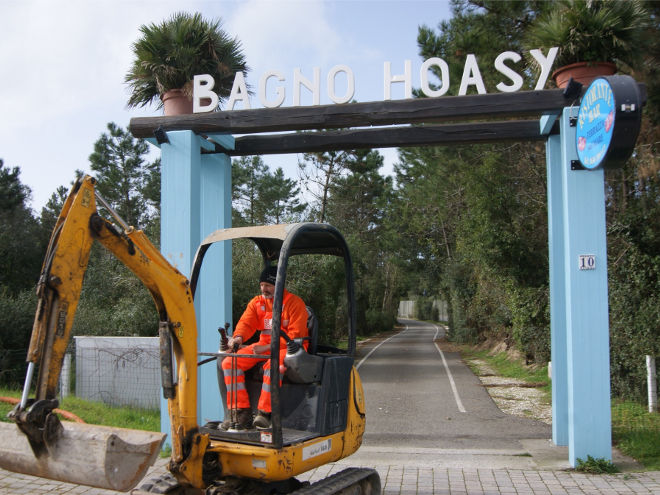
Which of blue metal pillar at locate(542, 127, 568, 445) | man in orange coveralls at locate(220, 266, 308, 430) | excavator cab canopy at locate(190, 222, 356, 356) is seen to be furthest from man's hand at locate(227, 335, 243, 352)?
blue metal pillar at locate(542, 127, 568, 445)

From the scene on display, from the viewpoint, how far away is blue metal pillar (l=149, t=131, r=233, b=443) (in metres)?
7.86

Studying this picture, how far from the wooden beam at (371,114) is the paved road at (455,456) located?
4308 millimetres

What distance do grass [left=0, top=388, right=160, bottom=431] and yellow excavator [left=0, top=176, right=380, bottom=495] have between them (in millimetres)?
4589

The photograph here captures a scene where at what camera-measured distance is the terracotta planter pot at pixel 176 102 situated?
27.8 feet

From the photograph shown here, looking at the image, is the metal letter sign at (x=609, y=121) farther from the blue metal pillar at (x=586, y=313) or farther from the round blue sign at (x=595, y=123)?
the blue metal pillar at (x=586, y=313)

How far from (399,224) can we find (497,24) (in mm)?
22102

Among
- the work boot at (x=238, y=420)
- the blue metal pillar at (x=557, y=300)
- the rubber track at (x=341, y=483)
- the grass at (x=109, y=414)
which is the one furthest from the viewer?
the grass at (x=109, y=414)

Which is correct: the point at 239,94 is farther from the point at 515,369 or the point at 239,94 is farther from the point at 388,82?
the point at 515,369

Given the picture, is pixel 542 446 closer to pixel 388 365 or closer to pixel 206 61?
pixel 206 61

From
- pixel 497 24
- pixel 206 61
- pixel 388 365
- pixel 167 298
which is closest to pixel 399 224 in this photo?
pixel 388 365

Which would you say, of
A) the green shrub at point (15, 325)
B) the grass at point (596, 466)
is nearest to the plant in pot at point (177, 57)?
the grass at point (596, 466)

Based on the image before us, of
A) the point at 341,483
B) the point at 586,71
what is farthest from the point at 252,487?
the point at 586,71

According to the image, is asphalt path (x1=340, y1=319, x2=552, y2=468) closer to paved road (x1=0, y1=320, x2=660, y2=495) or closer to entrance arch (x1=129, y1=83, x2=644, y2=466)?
paved road (x1=0, y1=320, x2=660, y2=495)

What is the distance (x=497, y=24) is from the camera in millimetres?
13688
